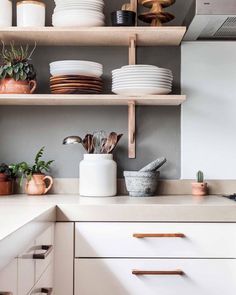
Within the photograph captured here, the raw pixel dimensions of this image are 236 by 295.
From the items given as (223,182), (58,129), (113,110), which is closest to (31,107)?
(58,129)

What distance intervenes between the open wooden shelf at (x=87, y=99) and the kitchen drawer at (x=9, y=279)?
1.22m

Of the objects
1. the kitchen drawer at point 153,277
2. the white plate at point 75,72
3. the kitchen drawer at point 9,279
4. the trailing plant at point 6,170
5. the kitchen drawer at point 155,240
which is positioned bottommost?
the kitchen drawer at point 153,277

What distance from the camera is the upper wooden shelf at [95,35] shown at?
8.02 feet

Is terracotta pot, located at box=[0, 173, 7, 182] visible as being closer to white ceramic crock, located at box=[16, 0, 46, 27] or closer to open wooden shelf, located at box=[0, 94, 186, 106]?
open wooden shelf, located at box=[0, 94, 186, 106]

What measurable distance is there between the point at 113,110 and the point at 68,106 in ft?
0.77

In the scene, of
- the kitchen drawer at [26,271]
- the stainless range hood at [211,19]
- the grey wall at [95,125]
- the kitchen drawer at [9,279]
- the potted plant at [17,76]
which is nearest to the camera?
the kitchen drawer at [9,279]

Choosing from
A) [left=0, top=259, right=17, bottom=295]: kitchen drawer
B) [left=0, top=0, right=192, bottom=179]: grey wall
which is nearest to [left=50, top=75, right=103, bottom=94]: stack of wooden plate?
[left=0, top=0, right=192, bottom=179]: grey wall

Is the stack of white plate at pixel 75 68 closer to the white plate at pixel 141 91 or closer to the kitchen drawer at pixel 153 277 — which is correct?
the white plate at pixel 141 91

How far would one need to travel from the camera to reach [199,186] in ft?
8.41

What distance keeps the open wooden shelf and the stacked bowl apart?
43mm

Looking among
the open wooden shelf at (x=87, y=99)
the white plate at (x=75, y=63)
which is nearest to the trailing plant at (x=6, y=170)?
the open wooden shelf at (x=87, y=99)

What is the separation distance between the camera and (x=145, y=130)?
270 cm

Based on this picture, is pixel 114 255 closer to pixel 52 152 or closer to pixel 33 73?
pixel 52 152

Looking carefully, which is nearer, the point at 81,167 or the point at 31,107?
the point at 81,167
